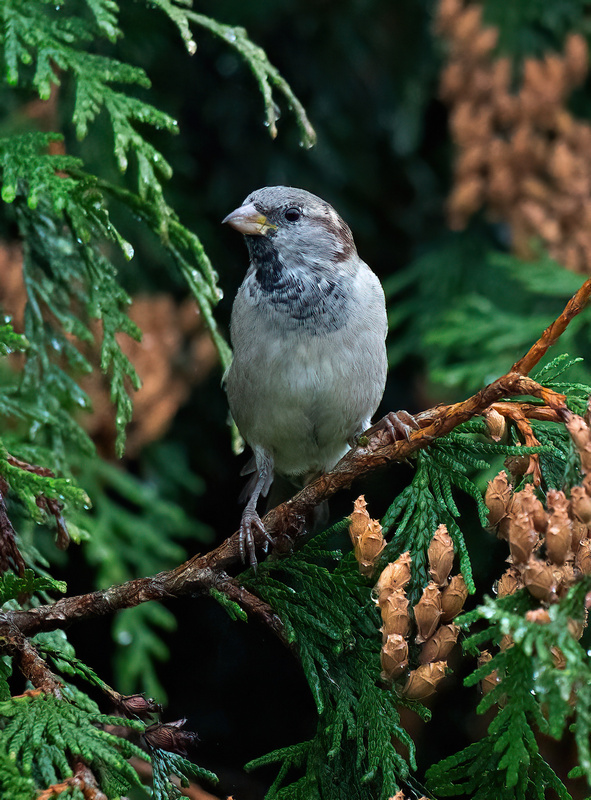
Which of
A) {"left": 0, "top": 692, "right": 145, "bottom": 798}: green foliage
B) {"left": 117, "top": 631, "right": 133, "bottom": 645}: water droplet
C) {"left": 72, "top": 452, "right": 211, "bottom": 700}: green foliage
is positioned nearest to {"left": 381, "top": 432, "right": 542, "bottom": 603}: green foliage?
{"left": 0, "top": 692, "right": 145, "bottom": 798}: green foliage

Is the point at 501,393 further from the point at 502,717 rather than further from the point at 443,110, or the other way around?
the point at 443,110

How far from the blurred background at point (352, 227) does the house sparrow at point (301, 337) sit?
42cm

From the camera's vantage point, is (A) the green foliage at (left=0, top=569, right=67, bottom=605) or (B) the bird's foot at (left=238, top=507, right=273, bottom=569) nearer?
(A) the green foliage at (left=0, top=569, right=67, bottom=605)

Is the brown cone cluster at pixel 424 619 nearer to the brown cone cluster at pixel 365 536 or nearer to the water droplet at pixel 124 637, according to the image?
the brown cone cluster at pixel 365 536

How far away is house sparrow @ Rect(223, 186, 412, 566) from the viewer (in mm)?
1999

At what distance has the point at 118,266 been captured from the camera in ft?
8.86

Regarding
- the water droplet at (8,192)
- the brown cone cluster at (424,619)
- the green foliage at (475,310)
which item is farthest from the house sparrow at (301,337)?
the brown cone cluster at (424,619)

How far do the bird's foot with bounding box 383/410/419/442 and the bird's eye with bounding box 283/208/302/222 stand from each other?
0.88 meters

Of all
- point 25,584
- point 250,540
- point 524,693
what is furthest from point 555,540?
point 25,584

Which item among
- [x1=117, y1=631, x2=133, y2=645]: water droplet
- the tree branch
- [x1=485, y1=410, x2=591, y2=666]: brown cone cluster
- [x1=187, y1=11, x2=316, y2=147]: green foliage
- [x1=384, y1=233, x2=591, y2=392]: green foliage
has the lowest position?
[x1=117, y1=631, x2=133, y2=645]: water droplet

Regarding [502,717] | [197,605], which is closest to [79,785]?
[502,717]

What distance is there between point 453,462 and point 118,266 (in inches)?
68.2

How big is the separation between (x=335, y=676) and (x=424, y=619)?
0.24 metres

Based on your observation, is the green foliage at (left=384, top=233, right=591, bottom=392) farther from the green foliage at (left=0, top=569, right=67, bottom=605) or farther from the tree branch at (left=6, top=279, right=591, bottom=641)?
the green foliage at (left=0, top=569, right=67, bottom=605)
